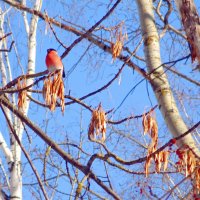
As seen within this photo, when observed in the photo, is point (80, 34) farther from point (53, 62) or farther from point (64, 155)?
point (64, 155)

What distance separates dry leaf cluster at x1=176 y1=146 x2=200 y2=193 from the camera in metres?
1.99

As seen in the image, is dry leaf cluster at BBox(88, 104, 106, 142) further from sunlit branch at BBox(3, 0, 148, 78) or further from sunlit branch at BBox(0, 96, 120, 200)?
sunlit branch at BBox(3, 0, 148, 78)

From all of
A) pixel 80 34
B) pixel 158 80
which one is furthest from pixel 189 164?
pixel 80 34

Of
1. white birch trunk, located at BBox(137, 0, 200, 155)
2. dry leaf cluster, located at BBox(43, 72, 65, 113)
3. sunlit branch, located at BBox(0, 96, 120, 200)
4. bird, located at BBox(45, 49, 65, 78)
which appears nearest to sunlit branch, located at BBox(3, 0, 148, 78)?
white birch trunk, located at BBox(137, 0, 200, 155)

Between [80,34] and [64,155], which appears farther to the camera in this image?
[80,34]

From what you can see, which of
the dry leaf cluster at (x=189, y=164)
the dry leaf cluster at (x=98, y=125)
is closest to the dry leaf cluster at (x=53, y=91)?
the dry leaf cluster at (x=98, y=125)

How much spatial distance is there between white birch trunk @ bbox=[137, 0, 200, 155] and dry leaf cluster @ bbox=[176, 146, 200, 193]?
174 mm

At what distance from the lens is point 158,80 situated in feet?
8.58

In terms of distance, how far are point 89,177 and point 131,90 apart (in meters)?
0.40

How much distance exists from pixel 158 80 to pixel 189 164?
0.66 m

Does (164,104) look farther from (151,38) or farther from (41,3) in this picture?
(41,3)

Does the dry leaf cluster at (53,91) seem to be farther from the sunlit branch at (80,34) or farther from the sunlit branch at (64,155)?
the sunlit branch at (80,34)

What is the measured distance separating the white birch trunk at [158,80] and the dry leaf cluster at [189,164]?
0.17 meters

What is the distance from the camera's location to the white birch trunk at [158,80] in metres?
2.41
